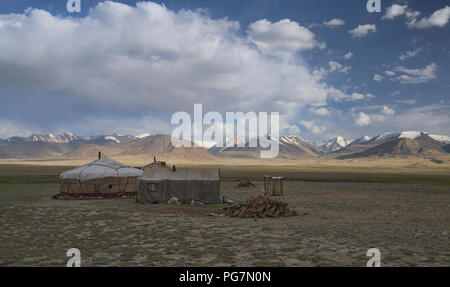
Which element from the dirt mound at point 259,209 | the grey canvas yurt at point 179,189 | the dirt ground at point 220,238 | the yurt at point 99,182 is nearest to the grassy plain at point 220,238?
the dirt ground at point 220,238

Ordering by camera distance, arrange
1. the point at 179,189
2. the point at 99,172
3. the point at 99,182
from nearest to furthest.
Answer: the point at 179,189
the point at 99,182
the point at 99,172

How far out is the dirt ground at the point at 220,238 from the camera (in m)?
9.05

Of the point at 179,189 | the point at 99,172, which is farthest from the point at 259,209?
the point at 99,172

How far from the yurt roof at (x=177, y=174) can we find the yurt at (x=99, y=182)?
211 inches

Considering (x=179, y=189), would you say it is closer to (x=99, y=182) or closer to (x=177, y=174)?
(x=177, y=174)

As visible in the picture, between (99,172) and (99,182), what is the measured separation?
0.92 m

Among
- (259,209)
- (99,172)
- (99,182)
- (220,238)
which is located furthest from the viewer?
(99,172)

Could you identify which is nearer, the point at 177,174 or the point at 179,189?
the point at 179,189

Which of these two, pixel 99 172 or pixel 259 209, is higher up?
pixel 99 172

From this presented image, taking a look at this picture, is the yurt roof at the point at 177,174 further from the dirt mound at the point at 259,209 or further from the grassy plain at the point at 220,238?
the dirt mound at the point at 259,209

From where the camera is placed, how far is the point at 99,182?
2995 centimetres
